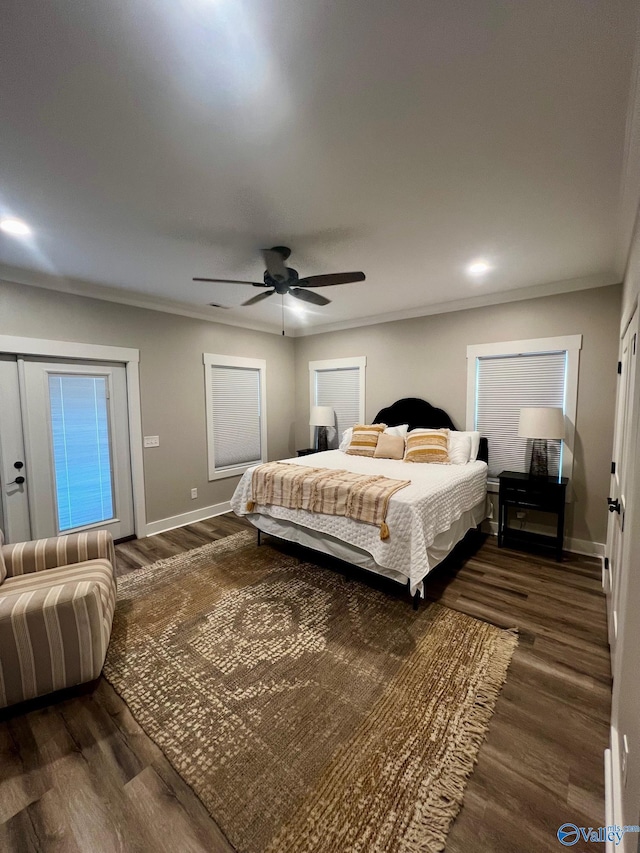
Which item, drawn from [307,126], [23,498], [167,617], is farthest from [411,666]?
[23,498]

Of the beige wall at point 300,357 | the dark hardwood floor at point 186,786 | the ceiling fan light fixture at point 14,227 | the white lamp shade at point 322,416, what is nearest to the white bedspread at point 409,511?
the dark hardwood floor at point 186,786

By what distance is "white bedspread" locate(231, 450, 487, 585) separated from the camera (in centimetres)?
244

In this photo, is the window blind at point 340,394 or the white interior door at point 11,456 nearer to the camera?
the white interior door at point 11,456

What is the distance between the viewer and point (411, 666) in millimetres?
2014

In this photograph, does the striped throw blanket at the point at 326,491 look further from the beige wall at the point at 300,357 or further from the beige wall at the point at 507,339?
the beige wall at the point at 507,339

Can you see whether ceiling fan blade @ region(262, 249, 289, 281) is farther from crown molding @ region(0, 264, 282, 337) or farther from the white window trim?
the white window trim

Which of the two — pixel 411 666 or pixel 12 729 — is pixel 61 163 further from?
pixel 411 666

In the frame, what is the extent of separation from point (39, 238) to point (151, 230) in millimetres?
850

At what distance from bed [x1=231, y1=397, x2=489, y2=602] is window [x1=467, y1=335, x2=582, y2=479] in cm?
24

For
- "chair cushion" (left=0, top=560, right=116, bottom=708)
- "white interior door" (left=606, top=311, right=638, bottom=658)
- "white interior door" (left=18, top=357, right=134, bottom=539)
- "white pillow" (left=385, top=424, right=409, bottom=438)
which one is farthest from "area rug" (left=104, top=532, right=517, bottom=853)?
"white pillow" (left=385, top=424, right=409, bottom=438)

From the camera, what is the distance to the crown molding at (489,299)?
10.7 ft

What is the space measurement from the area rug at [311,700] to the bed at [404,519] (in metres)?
0.35

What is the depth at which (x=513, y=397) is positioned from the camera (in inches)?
152

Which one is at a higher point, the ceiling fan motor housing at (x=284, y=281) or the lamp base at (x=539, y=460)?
the ceiling fan motor housing at (x=284, y=281)
